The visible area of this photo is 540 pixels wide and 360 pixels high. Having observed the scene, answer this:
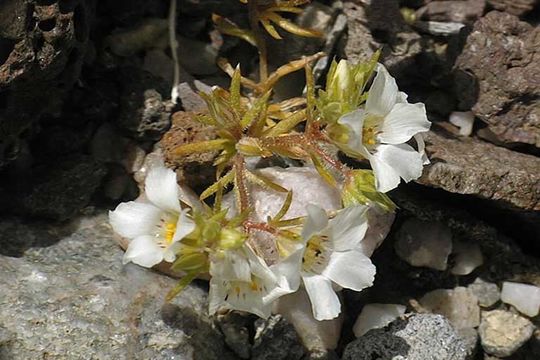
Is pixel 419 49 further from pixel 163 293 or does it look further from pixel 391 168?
pixel 163 293

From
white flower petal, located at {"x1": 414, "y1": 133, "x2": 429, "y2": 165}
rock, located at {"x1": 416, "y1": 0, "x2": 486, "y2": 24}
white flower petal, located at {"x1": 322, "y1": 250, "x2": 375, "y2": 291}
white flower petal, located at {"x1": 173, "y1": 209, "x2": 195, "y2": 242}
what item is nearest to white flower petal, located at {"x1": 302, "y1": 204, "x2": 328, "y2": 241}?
white flower petal, located at {"x1": 322, "y1": 250, "x2": 375, "y2": 291}

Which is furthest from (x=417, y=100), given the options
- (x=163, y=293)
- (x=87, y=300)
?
(x=87, y=300)

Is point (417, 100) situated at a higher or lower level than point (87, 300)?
higher

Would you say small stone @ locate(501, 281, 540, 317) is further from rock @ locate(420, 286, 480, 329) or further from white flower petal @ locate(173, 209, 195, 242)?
white flower petal @ locate(173, 209, 195, 242)

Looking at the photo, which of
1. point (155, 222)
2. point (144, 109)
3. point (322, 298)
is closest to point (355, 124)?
point (322, 298)

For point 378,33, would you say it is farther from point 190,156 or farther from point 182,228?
point 182,228

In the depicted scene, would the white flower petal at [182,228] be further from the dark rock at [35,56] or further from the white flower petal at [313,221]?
the dark rock at [35,56]
